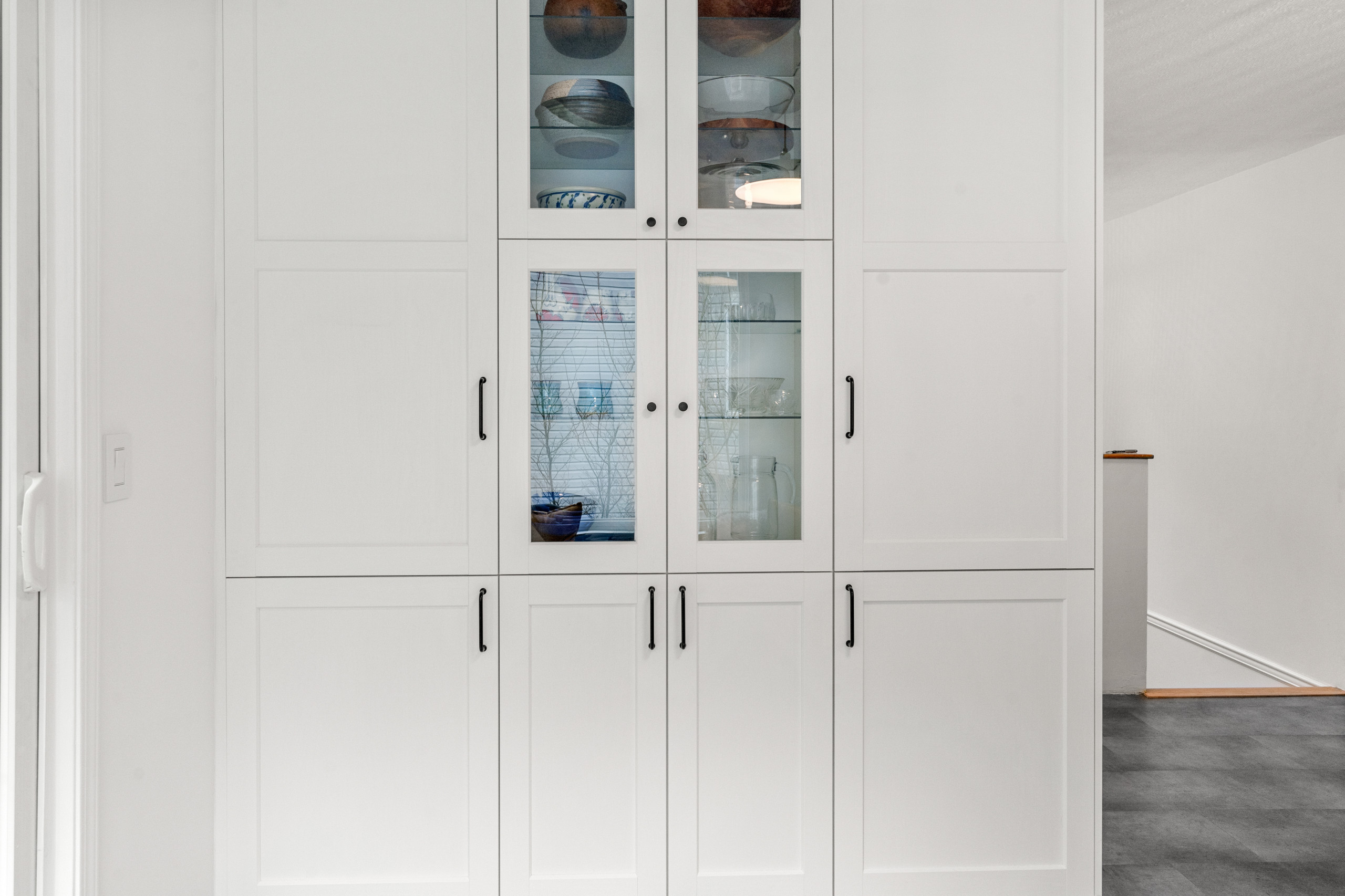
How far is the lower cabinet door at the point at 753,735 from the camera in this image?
1.73 metres

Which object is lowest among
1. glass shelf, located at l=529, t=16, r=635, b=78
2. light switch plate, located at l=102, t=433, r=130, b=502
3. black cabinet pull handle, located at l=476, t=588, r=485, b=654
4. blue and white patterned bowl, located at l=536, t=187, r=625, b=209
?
black cabinet pull handle, located at l=476, t=588, r=485, b=654

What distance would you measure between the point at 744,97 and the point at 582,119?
0.36m

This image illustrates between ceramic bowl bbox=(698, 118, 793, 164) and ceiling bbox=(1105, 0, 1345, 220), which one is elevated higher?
ceiling bbox=(1105, 0, 1345, 220)

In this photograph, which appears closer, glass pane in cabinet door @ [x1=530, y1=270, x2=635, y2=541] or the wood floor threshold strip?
glass pane in cabinet door @ [x1=530, y1=270, x2=635, y2=541]

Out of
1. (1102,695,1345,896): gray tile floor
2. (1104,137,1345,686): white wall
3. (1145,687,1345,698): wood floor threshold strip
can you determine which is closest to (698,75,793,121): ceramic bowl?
(1102,695,1345,896): gray tile floor

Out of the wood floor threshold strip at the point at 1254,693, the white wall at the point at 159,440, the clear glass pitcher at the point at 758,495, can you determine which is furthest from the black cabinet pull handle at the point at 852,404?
the wood floor threshold strip at the point at 1254,693

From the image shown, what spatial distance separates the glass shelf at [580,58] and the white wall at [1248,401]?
3.57 meters

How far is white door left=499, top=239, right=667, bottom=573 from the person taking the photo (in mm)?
1697

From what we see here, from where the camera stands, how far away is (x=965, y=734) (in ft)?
5.77

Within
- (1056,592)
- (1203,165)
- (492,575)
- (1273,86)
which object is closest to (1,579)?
(492,575)

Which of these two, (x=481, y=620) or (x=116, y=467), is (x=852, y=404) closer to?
(x=481, y=620)

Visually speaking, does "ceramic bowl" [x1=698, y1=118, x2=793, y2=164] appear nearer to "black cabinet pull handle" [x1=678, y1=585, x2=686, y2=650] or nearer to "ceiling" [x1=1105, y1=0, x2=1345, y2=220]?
"black cabinet pull handle" [x1=678, y1=585, x2=686, y2=650]

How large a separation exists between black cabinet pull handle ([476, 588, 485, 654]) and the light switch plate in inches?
26.5

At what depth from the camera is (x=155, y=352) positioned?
1.49m
